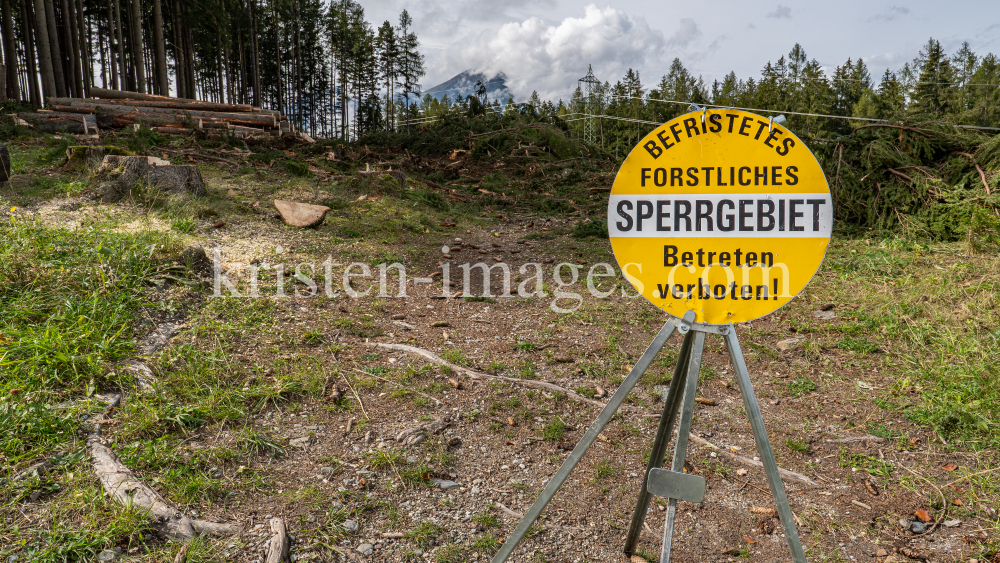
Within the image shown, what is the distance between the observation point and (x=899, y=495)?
8.91ft

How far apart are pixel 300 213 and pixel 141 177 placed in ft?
6.32

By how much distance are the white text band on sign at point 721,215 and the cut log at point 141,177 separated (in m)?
6.78

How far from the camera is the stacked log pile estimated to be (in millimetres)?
11969

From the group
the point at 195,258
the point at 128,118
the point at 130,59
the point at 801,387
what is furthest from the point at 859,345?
the point at 130,59

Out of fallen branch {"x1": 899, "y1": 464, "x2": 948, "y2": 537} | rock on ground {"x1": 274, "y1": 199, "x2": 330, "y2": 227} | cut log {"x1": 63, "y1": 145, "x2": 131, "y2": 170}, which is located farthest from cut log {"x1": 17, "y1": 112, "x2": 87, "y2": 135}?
fallen branch {"x1": 899, "y1": 464, "x2": 948, "y2": 537}

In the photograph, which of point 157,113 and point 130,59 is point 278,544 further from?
point 130,59

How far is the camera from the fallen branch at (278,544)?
2.17m

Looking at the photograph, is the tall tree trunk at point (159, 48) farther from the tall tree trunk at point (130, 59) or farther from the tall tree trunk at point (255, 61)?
the tall tree trunk at point (255, 61)

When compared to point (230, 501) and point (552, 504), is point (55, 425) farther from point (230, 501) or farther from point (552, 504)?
point (552, 504)

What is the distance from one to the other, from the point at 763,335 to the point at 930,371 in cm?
125

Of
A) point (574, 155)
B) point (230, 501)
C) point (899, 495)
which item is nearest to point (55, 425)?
point (230, 501)

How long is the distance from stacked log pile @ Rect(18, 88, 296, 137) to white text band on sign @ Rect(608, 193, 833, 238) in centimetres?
1330

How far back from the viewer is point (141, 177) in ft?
21.2

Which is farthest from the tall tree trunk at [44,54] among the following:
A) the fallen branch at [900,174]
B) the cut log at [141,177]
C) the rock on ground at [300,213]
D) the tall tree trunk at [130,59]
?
the fallen branch at [900,174]
